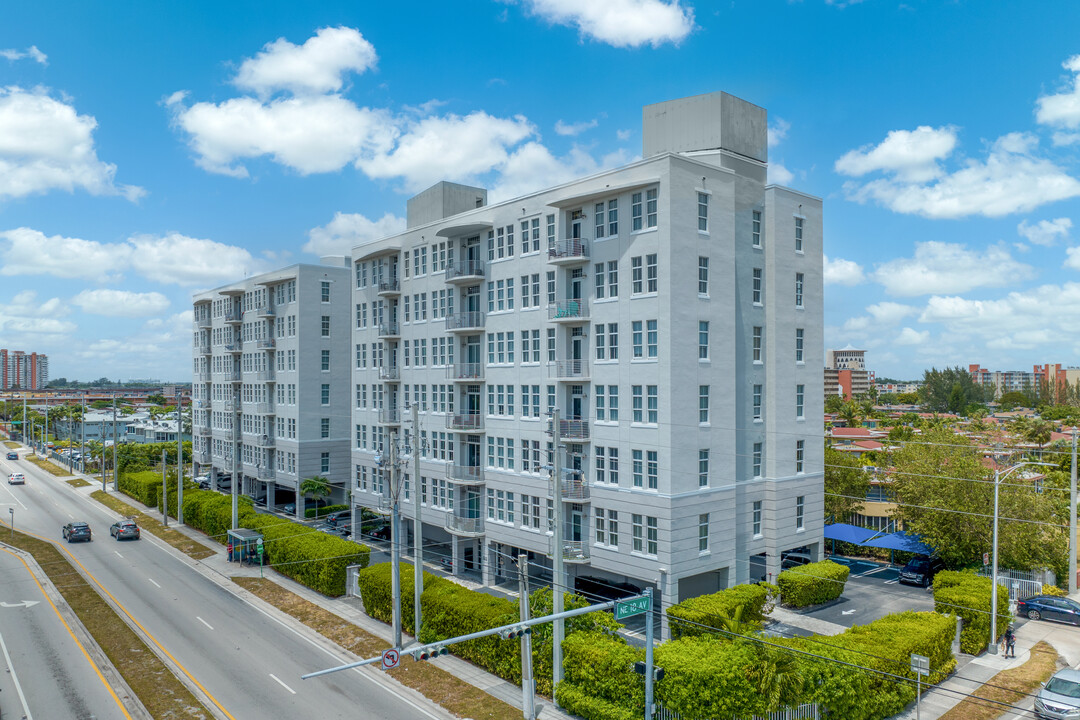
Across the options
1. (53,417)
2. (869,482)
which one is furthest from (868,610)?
(53,417)

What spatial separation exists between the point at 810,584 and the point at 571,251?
21401 mm

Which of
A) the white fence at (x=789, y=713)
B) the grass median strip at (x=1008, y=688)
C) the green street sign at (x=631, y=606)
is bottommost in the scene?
the grass median strip at (x=1008, y=688)

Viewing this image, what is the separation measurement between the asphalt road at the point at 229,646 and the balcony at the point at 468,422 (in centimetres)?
1466

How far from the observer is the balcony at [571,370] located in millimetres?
37328

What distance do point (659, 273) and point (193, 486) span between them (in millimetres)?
52737

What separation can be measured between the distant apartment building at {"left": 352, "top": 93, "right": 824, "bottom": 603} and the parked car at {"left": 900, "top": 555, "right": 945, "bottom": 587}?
19.1ft

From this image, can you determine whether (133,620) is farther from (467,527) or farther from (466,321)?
(466,321)

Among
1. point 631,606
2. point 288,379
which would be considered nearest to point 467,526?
point 631,606

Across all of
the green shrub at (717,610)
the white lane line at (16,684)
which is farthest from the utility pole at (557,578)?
the white lane line at (16,684)

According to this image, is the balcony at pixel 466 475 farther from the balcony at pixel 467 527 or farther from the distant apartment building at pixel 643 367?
the balcony at pixel 467 527

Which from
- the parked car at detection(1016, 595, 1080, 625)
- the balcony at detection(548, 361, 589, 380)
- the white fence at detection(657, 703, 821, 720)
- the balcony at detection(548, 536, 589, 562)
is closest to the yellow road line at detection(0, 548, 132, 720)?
the white fence at detection(657, 703, 821, 720)

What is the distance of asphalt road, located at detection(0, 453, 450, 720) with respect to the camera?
26.6 m

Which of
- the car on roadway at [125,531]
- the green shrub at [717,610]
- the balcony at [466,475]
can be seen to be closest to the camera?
the green shrub at [717,610]

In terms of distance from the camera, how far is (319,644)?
33.2 m
